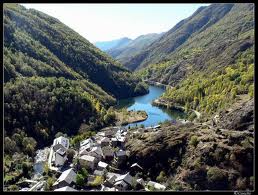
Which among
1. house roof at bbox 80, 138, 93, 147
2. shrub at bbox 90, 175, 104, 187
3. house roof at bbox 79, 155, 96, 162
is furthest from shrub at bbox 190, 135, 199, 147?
house roof at bbox 80, 138, 93, 147

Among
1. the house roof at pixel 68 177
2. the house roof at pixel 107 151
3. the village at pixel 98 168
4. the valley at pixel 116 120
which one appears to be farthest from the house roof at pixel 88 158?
the house roof at pixel 68 177

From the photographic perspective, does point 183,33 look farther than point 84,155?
Yes

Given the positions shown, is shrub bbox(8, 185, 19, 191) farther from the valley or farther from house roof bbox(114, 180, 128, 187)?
house roof bbox(114, 180, 128, 187)

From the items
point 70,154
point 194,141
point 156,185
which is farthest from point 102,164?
point 194,141

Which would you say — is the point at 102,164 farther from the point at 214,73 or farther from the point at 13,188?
the point at 214,73

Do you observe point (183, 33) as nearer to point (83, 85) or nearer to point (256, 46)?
point (83, 85)

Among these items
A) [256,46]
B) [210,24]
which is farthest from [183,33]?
[256,46]

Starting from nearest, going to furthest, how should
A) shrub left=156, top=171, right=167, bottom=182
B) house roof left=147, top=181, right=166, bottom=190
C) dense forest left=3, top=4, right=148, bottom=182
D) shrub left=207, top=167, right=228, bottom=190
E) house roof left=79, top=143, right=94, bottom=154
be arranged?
shrub left=207, top=167, right=228, bottom=190 → house roof left=147, top=181, right=166, bottom=190 → shrub left=156, top=171, right=167, bottom=182 → house roof left=79, top=143, right=94, bottom=154 → dense forest left=3, top=4, right=148, bottom=182
